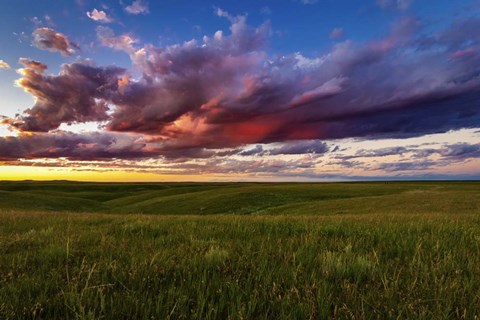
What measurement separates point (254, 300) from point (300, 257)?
5.06 ft

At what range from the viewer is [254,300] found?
2.44 meters

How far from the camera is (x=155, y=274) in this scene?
320cm

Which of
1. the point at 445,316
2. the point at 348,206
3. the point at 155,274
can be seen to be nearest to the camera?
the point at 445,316

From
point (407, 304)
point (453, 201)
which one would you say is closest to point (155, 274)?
point (407, 304)

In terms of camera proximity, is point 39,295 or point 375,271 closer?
point 39,295

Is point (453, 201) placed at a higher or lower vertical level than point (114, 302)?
lower

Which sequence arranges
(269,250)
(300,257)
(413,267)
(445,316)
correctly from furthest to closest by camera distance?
(269,250), (300,257), (413,267), (445,316)

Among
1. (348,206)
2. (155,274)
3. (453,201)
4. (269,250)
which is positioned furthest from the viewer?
(348,206)

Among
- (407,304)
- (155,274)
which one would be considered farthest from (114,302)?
(407,304)

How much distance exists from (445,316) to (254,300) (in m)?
1.50

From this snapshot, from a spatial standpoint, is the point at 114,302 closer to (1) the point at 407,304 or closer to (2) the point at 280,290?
(2) the point at 280,290

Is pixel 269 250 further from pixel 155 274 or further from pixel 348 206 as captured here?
pixel 348 206

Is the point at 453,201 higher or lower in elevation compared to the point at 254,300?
lower

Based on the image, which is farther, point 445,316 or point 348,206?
point 348,206
